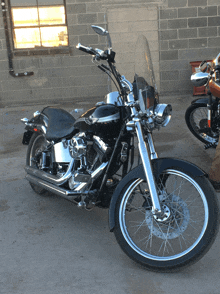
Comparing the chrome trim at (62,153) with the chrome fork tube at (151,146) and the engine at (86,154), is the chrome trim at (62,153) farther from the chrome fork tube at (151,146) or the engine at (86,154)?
the chrome fork tube at (151,146)

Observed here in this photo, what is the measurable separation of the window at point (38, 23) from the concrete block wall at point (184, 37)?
227cm

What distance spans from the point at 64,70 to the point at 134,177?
645 centimetres

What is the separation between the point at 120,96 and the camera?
2.80 meters

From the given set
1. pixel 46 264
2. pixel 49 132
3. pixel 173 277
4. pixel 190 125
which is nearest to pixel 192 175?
pixel 173 277

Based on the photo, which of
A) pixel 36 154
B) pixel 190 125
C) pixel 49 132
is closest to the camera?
pixel 49 132

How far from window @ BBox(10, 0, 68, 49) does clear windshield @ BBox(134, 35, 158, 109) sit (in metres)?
6.13

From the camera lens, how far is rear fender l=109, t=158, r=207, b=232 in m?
2.51

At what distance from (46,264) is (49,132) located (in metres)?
1.22

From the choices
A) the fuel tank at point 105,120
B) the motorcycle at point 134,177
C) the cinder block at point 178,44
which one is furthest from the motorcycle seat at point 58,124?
the cinder block at point 178,44

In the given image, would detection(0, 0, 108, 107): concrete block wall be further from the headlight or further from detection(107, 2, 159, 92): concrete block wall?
the headlight

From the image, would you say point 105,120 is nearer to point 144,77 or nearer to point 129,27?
point 144,77

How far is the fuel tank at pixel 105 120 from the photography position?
284cm

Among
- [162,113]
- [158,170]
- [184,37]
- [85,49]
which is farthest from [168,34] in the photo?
[158,170]

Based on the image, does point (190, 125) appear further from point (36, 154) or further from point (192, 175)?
point (192, 175)
